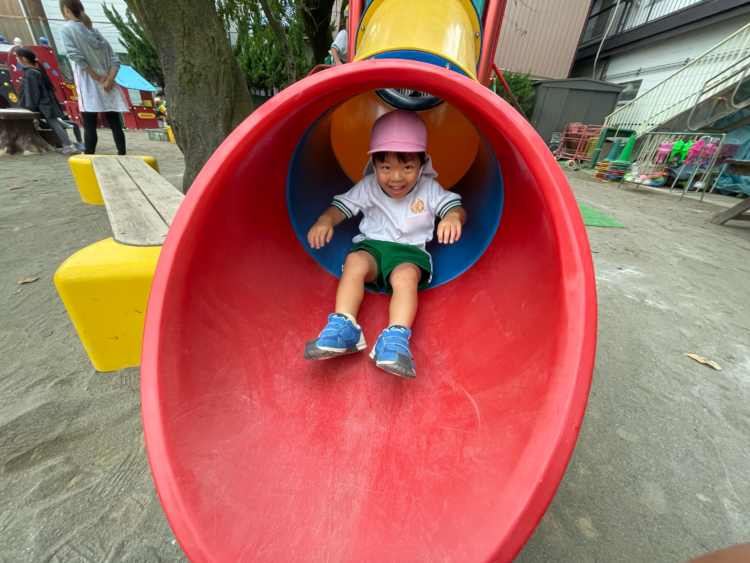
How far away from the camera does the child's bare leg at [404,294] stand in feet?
3.94

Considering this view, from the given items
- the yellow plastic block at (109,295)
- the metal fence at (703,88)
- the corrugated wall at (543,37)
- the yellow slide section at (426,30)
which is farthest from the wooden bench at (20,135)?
the corrugated wall at (543,37)

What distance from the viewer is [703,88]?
579 centimetres

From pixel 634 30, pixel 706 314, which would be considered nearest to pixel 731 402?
pixel 706 314

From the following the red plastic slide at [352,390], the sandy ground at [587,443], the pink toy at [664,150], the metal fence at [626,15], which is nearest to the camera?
the red plastic slide at [352,390]

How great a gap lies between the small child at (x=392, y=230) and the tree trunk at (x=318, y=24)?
3712mm

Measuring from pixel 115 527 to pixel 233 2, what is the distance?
14.3 feet

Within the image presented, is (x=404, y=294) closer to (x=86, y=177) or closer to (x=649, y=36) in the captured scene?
(x=86, y=177)

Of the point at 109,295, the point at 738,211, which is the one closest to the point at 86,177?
the point at 109,295

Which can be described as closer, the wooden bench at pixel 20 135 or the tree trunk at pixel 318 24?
the tree trunk at pixel 318 24

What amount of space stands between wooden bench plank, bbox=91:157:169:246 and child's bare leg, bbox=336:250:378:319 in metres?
0.72

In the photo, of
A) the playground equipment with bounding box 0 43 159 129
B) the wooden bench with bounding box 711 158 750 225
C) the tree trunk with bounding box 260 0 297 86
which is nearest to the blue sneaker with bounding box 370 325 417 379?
the tree trunk with bounding box 260 0 297 86

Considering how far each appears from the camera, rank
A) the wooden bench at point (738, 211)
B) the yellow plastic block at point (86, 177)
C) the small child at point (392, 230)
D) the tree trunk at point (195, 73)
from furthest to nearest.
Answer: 1. the wooden bench at point (738, 211)
2. the yellow plastic block at point (86, 177)
3. the tree trunk at point (195, 73)
4. the small child at point (392, 230)

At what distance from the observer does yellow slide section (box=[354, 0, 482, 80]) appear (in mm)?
1268

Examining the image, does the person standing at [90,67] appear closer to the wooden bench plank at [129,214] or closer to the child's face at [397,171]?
the wooden bench plank at [129,214]
